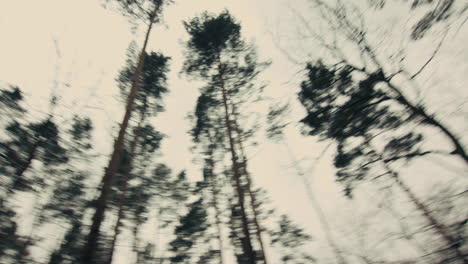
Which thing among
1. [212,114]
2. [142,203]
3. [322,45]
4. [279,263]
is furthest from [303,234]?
[322,45]

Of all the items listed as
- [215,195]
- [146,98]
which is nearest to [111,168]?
[146,98]

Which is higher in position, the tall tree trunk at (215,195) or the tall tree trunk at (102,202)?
the tall tree trunk at (215,195)

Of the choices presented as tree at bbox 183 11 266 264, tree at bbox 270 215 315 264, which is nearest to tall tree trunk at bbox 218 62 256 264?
tree at bbox 183 11 266 264

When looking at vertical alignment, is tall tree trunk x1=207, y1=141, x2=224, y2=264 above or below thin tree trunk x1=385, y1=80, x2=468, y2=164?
above

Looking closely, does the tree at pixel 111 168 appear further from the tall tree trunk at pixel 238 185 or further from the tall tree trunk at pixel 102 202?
the tall tree trunk at pixel 238 185

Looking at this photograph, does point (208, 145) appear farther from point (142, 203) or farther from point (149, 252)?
point (149, 252)

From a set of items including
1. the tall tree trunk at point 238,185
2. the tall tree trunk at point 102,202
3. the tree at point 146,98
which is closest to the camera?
the tall tree trunk at point 102,202

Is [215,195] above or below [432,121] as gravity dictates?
above

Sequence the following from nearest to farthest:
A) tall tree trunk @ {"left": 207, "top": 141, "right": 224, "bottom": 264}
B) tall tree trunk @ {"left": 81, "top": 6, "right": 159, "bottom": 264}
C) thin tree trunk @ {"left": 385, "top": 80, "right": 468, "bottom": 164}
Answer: thin tree trunk @ {"left": 385, "top": 80, "right": 468, "bottom": 164} < tall tree trunk @ {"left": 81, "top": 6, "right": 159, "bottom": 264} < tall tree trunk @ {"left": 207, "top": 141, "right": 224, "bottom": 264}

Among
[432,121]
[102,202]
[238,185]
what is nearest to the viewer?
[432,121]

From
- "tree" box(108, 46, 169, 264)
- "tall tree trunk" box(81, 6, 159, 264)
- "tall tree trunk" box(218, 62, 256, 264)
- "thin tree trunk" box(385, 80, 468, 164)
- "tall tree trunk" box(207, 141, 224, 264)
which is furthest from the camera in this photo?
"tall tree trunk" box(207, 141, 224, 264)

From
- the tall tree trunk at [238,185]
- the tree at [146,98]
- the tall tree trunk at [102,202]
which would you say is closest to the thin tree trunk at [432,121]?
the tall tree trunk at [102,202]

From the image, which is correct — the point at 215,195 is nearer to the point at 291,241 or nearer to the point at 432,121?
the point at 291,241

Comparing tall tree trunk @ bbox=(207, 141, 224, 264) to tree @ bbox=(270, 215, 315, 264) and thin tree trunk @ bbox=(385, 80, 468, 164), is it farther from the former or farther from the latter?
thin tree trunk @ bbox=(385, 80, 468, 164)
